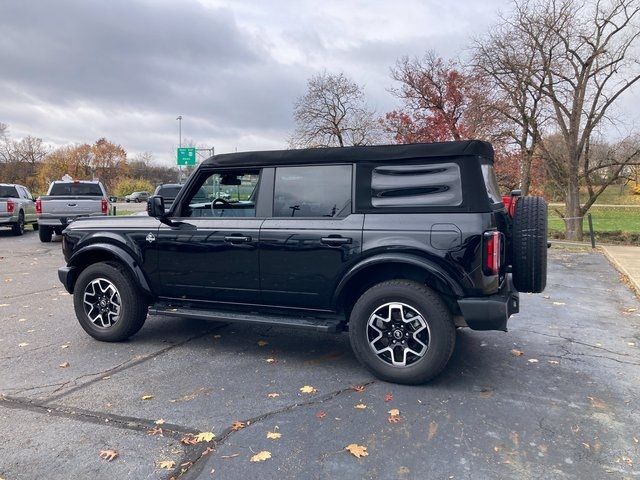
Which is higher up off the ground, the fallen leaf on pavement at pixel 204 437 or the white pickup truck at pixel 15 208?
the white pickup truck at pixel 15 208

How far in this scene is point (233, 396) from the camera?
3799 millimetres

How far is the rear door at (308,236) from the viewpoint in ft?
13.7

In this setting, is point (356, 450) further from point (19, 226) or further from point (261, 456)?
point (19, 226)

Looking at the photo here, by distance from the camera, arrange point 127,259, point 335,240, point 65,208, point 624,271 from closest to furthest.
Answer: point 335,240
point 127,259
point 624,271
point 65,208

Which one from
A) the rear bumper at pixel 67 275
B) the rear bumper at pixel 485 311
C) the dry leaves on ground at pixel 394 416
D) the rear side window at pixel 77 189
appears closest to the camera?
the dry leaves on ground at pixel 394 416

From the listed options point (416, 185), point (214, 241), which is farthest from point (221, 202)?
point (416, 185)

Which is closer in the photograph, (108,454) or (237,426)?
(108,454)

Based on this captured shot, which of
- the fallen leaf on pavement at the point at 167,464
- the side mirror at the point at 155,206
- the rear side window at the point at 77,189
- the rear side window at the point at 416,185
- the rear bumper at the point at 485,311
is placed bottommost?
the fallen leaf on pavement at the point at 167,464

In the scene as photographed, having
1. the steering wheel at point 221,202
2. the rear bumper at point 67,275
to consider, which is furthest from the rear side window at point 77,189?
the steering wheel at point 221,202

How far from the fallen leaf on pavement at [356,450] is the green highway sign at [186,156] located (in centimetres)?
4279

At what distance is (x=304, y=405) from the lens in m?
3.66

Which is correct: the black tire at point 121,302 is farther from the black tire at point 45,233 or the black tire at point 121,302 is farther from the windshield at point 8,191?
the windshield at point 8,191

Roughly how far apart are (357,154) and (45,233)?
1437cm

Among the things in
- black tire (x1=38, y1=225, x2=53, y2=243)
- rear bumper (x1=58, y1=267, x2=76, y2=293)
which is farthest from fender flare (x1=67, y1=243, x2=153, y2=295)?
black tire (x1=38, y1=225, x2=53, y2=243)
